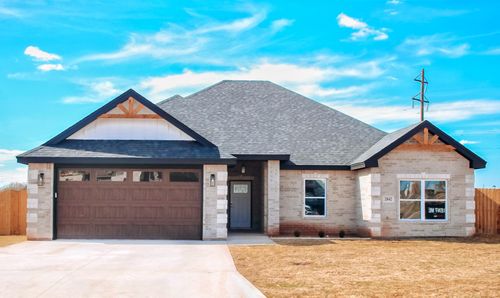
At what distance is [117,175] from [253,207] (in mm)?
7230

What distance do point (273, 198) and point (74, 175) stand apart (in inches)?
299

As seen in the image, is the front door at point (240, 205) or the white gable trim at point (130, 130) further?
the front door at point (240, 205)

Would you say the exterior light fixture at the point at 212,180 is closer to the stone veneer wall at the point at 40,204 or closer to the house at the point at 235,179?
the house at the point at 235,179

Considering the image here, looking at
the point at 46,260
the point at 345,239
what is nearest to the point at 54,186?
the point at 46,260

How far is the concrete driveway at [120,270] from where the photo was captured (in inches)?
429

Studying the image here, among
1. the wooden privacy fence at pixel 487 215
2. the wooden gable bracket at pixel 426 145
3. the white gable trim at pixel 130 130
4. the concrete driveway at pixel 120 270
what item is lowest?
the concrete driveway at pixel 120 270

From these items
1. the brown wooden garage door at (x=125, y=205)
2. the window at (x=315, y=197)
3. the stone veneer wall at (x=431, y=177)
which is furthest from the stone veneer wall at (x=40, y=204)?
the stone veneer wall at (x=431, y=177)

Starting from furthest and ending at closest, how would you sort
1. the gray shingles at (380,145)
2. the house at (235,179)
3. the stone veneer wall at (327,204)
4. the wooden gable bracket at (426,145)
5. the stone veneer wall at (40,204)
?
the stone veneer wall at (327,204), the wooden gable bracket at (426,145), the gray shingles at (380,145), the house at (235,179), the stone veneer wall at (40,204)

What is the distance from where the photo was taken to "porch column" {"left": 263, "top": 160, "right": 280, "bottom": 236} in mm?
21875

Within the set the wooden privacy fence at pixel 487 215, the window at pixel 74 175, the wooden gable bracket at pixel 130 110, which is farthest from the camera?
the wooden privacy fence at pixel 487 215

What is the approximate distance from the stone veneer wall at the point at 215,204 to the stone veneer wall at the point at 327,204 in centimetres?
343

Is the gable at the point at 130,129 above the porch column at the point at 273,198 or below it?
above

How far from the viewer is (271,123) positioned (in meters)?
25.6

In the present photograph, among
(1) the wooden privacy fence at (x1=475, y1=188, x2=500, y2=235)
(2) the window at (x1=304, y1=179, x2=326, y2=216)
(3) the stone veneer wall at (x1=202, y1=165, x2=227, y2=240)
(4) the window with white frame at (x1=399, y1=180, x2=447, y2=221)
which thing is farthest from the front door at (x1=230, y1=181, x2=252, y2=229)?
(1) the wooden privacy fence at (x1=475, y1=188, x2=500, y2=235)
